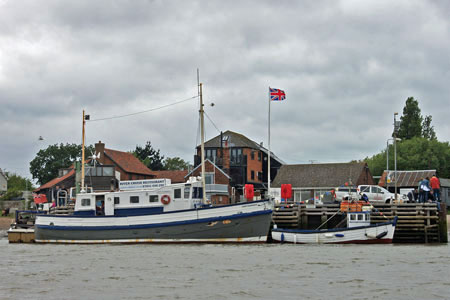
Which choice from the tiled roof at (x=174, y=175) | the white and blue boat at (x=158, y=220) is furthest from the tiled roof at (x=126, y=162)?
the white and blue boat at (x=158, y=220)

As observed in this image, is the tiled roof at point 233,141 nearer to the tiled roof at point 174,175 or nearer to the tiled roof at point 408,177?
the tiled roof at point 174,175

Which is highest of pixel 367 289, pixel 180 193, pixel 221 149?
pixel 221 149

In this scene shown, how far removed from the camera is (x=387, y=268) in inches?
970

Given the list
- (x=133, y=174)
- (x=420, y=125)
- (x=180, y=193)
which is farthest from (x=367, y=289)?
(x=420, y=125)

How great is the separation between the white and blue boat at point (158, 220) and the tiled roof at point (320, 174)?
37.0m

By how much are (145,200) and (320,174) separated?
39377 millimetres

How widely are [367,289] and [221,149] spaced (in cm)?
6526

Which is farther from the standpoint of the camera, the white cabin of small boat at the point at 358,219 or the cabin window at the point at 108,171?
the cabin window at the point at 108,171

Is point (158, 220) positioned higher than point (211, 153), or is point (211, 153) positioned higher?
Answer: point (211, 153)

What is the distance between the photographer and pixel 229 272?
23953 mm

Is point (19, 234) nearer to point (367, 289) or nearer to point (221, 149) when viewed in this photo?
point (367, 289)

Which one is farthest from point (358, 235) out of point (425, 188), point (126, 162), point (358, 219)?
point (126, 162)

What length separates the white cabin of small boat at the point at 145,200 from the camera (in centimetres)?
3809

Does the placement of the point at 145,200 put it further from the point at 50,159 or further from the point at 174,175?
the point at 50,159
